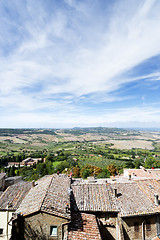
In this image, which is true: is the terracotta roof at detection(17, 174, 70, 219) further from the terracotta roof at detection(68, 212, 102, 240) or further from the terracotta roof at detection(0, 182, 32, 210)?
the terracotta roof at detection(0, 182, 32, 210)

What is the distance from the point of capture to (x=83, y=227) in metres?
12.6

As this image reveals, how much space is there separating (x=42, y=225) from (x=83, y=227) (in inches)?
144

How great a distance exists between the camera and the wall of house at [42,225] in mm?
11586

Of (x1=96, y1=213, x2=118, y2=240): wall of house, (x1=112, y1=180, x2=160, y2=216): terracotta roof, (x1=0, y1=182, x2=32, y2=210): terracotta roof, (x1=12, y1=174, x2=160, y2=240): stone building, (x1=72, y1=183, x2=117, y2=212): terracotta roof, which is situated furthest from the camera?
(x1=0, y1=182, x2=32, y2=210): terracotta roof

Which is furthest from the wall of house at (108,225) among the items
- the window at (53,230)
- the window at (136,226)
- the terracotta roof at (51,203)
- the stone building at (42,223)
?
the window at (53,230)

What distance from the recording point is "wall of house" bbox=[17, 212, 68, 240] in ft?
38.0

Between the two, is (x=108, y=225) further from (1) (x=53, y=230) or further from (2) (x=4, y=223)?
(2) (x=4, y=223)

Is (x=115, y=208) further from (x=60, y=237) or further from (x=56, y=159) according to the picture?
(x=56, y=159)

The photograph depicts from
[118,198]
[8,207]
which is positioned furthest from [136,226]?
[8,207]

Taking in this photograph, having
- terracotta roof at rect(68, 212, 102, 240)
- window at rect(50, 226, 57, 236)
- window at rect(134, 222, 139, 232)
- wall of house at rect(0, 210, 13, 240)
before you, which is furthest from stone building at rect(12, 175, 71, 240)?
window at rect(134, 222, 139, 232)

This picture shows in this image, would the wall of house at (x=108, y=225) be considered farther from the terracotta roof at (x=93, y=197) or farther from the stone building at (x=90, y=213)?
the terracotta roof at (x=93, y=197)

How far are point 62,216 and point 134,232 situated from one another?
8.76 m

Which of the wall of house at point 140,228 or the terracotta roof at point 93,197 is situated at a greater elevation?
the terracotta roof at point 93,197

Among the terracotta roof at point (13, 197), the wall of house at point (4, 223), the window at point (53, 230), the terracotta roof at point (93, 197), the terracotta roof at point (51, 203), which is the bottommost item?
the wall of house at point (4, 223)
